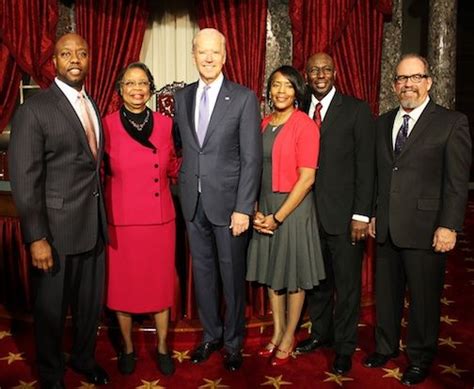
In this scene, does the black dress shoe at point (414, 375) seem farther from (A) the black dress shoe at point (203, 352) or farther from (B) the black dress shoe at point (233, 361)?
(A) the black dress shoe at point (203, 352)

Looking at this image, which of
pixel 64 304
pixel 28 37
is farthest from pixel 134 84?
pixel 28 37

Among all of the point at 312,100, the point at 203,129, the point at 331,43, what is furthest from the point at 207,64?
the point at 331,43

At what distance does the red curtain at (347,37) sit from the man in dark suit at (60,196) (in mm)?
3064

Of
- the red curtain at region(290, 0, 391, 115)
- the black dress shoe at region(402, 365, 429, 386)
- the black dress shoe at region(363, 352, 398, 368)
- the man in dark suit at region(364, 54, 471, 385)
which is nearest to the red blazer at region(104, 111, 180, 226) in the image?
the man in dark suit at region(364, 54, 471, 385)

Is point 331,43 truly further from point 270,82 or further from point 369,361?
point 369,361

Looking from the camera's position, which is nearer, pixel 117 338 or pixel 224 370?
pixel 224 370

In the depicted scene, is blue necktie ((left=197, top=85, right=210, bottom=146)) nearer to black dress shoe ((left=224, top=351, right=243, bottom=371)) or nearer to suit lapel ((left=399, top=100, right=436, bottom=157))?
suit lapel ((left=399, top=100, right=436, bottom=157))

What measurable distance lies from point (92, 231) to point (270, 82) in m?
1.06

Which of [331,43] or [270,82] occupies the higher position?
[331,43]

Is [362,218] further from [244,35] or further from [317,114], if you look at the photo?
[244,35]

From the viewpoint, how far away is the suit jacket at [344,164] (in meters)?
2.55

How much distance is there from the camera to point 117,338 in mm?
3033

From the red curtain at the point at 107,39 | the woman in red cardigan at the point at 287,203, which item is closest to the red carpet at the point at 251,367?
the woman in red cardigan at the point at 287,203

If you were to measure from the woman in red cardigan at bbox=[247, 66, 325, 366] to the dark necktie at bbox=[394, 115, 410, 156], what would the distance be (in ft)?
1.18
